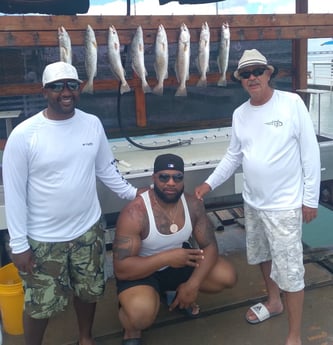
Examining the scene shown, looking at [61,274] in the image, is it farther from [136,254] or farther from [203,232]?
[203,232]

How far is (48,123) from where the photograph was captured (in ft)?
7.02

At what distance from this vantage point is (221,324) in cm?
281

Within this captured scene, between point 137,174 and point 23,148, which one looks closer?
point 23,148

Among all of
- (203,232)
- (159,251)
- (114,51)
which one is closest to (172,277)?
(159,251)

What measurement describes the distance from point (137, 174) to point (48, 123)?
1.07 metres

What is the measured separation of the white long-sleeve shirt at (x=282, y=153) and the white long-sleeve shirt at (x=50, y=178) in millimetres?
859

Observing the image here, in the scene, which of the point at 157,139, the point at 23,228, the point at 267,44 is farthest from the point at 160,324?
the point at 267,44

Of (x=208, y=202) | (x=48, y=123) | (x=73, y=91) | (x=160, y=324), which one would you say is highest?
(x=73, y=91)

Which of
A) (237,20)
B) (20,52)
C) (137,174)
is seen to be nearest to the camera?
(137,174)

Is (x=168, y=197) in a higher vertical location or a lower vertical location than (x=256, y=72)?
lower

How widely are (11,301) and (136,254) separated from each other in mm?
860

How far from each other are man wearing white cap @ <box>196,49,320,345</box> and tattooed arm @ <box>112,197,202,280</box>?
502mm

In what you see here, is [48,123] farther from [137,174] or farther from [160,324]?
[160,324]

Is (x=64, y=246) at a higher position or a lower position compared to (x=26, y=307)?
higher
